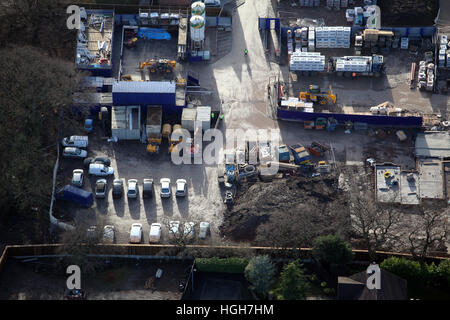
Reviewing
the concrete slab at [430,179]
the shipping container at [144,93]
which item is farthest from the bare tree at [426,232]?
the shipping container at [144,93]

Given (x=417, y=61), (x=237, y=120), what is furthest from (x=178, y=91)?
(x=417, y=61)

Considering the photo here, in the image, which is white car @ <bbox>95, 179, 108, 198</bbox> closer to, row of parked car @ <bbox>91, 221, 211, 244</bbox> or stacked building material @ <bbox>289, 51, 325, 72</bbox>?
row of parked car @ <bbox>91, 221, 211, 244</bbox>

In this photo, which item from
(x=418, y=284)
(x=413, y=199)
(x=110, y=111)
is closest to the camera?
(x=418, y=284)

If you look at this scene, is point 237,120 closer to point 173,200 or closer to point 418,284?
point 173,200

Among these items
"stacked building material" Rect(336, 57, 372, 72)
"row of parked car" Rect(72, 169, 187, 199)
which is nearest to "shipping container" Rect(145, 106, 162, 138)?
"row of parked car" Rect(72, 169, 187, 199)

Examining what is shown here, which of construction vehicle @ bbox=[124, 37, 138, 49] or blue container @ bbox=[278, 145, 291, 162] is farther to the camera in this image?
construction vehicle @ bbox=[124, 37, 138, 49]

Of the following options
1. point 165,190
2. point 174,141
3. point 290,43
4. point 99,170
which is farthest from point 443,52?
point 99,170

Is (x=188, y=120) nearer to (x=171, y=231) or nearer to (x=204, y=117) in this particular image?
(x=204, y=117)
